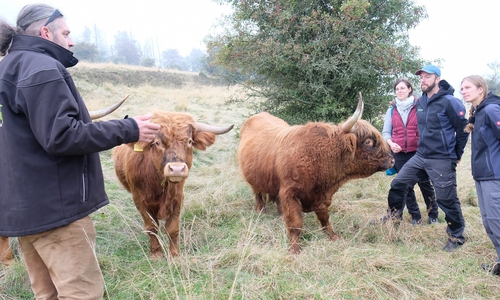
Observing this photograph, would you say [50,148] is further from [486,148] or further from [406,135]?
[406,135]

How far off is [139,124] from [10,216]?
81 centimetres

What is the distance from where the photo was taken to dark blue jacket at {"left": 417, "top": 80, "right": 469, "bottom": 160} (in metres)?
3.94

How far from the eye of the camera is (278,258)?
3.43m

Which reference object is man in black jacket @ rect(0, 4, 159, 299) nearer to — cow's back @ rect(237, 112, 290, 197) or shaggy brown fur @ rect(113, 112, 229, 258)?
shaggy brown fur @ rect(113, 112, 229, 258)

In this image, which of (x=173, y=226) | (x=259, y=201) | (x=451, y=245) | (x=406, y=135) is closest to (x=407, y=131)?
(x=406, y=135)

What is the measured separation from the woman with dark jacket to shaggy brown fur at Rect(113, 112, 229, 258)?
2.65 m

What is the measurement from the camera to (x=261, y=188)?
Result: 16.1 feet

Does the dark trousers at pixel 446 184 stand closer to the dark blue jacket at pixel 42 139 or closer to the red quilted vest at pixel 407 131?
the red quilted vest at pixel 407 131

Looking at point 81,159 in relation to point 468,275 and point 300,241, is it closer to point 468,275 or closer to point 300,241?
point 300,241

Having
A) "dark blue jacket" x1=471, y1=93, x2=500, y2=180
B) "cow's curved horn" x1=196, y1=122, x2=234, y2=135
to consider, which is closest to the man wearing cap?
"dark blue jacket" x1=471, y1=93, x2=500, y2=180

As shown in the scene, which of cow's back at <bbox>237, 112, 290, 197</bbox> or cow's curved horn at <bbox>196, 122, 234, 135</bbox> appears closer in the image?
cow's curved horn at <bbox>196, 122, 234, 135</bbox>

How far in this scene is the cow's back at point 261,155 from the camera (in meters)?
4.60

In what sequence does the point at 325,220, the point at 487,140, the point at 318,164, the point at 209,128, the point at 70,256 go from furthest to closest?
the point at 325,220 < the point at 318,164 < the point at 209,128 < the point at 487,140 < the point at 70,256

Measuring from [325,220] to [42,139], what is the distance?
3452 mm
